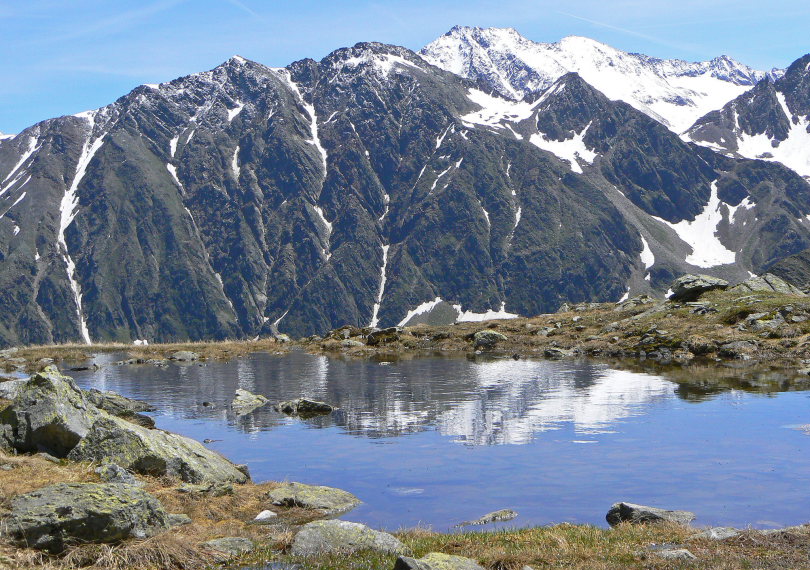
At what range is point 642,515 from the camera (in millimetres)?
22391

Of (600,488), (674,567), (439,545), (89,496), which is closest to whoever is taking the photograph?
(674,567)

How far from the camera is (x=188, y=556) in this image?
56.6ft

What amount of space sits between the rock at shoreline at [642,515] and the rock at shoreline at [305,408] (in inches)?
1112

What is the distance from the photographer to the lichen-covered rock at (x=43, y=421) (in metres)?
26.3

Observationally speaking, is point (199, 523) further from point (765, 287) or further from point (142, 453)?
point (765, 287)

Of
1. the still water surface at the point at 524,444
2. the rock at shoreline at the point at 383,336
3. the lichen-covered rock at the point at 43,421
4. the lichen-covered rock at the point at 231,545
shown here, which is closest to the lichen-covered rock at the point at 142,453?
the lichen-covered rock at the point at 43,421

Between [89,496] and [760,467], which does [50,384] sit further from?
[760,467]

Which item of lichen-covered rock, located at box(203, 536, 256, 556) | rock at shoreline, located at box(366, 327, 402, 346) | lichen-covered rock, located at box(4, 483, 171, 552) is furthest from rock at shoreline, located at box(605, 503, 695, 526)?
rock at shoreline, located at box(366, 327, 402, 346)

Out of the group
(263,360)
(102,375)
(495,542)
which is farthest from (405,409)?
(263,360)

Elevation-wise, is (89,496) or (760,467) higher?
(89,496)

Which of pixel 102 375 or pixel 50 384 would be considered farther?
pixel 102 375

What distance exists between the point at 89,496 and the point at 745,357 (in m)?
63.2

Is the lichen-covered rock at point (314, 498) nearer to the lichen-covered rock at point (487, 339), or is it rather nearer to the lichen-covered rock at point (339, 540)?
the lichen-covered rock at point (339, 540)

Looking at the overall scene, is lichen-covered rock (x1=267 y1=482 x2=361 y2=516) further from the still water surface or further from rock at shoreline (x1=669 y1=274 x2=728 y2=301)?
rock at shoreline (x1=669 y1=274 x2=728 y2=301)
